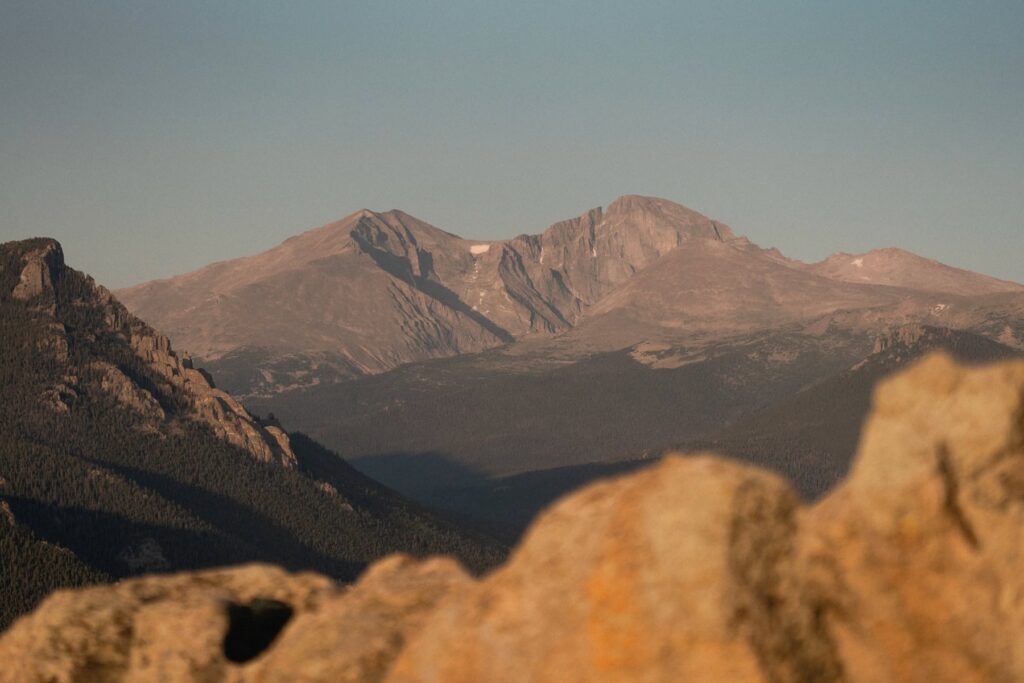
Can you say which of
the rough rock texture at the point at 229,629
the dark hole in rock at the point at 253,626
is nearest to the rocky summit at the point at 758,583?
the rough rock texture at the point at 229,629

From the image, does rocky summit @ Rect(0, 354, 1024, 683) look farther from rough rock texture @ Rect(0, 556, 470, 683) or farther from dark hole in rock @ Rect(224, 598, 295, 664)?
→ dark hole in rock @ Rect(224, 598, 295, 664)

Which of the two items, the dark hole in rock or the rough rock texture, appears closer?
the rough rock texture

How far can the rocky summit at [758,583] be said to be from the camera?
29984 millimetres

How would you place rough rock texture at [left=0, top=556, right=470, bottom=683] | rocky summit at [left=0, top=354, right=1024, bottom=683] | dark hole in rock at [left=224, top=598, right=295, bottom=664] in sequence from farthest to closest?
dark hole in rock at [left=224, top=598, right=295, bottom=664]
rough rock texture at [left=0, top=556, right=470, bottom=683]
rocky summit at [left=0, top=354, right=1024, bottom=683]

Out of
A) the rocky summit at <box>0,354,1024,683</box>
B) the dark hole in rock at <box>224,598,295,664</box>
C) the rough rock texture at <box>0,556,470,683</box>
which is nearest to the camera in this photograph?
the rocky summit at <box>0,354,1024,683</box>

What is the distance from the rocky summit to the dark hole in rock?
1068 millimetres

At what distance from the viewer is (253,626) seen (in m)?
41.9

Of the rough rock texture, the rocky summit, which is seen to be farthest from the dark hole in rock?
the rocky summit

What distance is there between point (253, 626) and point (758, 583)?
1733 centimetres

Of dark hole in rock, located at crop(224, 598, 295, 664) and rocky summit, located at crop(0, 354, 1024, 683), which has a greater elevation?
rocky summit, located at crop(0, 354, 1024, 683)

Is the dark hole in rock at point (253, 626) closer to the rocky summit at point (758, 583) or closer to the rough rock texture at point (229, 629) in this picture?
the rough rock texture at point (229, 629)

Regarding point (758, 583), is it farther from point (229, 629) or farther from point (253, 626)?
point (253, 626)

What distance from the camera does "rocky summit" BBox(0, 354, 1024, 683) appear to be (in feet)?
98.4

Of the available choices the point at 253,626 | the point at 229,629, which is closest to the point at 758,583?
the point at 229,629
